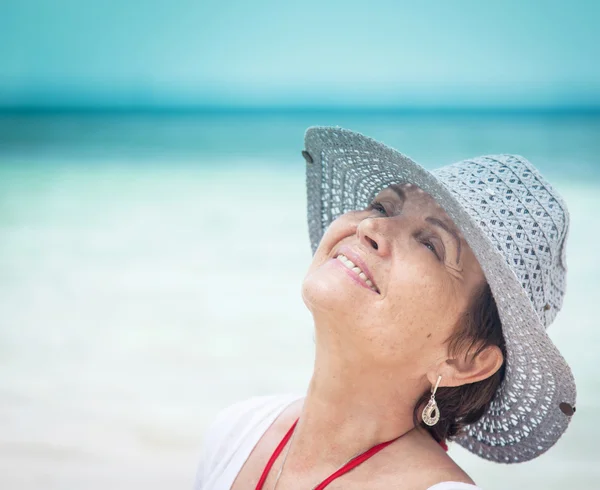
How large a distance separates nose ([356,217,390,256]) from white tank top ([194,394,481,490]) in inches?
18.1

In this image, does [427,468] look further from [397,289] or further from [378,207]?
[378,207]

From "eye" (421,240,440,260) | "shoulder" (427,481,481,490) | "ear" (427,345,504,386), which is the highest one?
"eye" (421,240,440,260)

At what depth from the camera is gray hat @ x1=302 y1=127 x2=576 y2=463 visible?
128 cm

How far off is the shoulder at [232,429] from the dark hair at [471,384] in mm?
336

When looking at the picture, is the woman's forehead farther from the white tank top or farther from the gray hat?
the white tank top

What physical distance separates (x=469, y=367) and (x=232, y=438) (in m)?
0.51

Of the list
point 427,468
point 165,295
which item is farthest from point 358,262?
point 165,295

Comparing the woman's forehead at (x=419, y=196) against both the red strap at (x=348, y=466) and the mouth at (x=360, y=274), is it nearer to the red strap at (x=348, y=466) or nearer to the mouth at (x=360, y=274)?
the mouth at (x=360, y=274)

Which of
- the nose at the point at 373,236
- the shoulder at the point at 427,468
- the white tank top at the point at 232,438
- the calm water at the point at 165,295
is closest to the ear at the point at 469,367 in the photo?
the shoulder at the point at 427,468

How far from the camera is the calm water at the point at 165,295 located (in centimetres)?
263

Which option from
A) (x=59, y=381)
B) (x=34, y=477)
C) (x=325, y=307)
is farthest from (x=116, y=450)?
(x=325, y=307)

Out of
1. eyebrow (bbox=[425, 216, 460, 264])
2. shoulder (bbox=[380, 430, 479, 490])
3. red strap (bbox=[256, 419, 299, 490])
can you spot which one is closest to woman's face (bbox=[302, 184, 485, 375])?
eyebrow (bbox=[425, 216, 460, 264])

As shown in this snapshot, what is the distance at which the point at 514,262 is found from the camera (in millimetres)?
1314

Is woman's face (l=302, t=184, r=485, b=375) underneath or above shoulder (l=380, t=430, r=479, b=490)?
above
